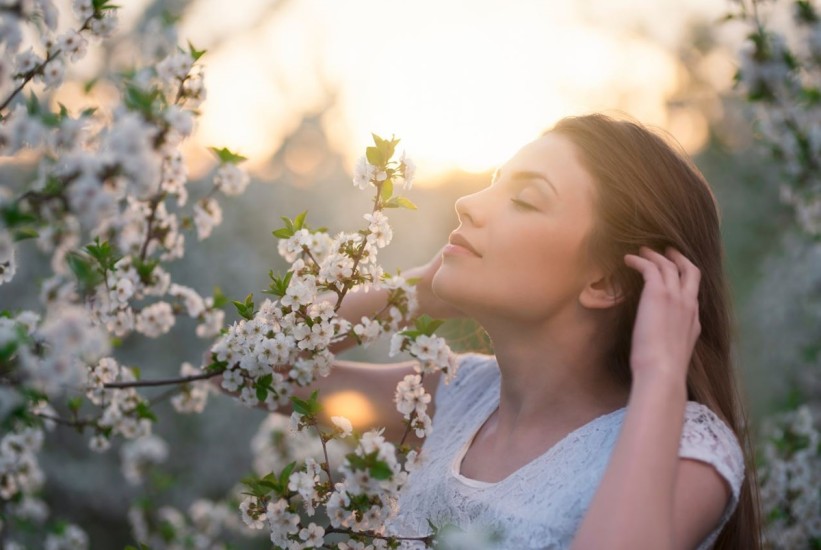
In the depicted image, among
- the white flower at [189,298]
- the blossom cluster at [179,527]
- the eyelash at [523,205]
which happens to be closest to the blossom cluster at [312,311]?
the eyelash at [523,205]

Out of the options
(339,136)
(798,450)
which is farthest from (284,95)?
(798,450)

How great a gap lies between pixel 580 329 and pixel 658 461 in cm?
59

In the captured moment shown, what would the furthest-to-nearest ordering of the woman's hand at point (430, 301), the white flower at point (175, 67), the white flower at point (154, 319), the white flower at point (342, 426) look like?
the woman's hand at point (430, 301)
the white flower at point (154, 319)
the white flower at point (175, 67)
the white flower at point (342, 426)

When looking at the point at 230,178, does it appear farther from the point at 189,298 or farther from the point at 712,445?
the point at 712,445

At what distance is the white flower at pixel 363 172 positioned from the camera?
1.77 m

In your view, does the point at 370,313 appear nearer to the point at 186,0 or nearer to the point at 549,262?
the point at 549,262

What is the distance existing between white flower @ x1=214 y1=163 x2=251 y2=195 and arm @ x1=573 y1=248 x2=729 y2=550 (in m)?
1.15

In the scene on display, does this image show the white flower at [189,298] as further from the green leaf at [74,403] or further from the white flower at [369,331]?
the white flower at [369,331]

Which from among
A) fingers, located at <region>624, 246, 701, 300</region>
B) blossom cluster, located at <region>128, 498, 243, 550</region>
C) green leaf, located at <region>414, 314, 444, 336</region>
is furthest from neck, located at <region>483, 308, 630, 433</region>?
blossom cluster, located at <region>128, 498, 243, 550</region>

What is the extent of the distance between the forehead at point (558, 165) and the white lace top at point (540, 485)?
0.57 m

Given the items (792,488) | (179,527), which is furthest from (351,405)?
(179,527)

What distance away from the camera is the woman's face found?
194 centimetres

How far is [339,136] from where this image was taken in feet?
39.9

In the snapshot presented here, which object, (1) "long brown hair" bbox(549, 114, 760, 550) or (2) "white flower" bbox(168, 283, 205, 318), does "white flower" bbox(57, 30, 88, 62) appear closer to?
(2) "white flower" bbox(168, 283, 205, 318)
